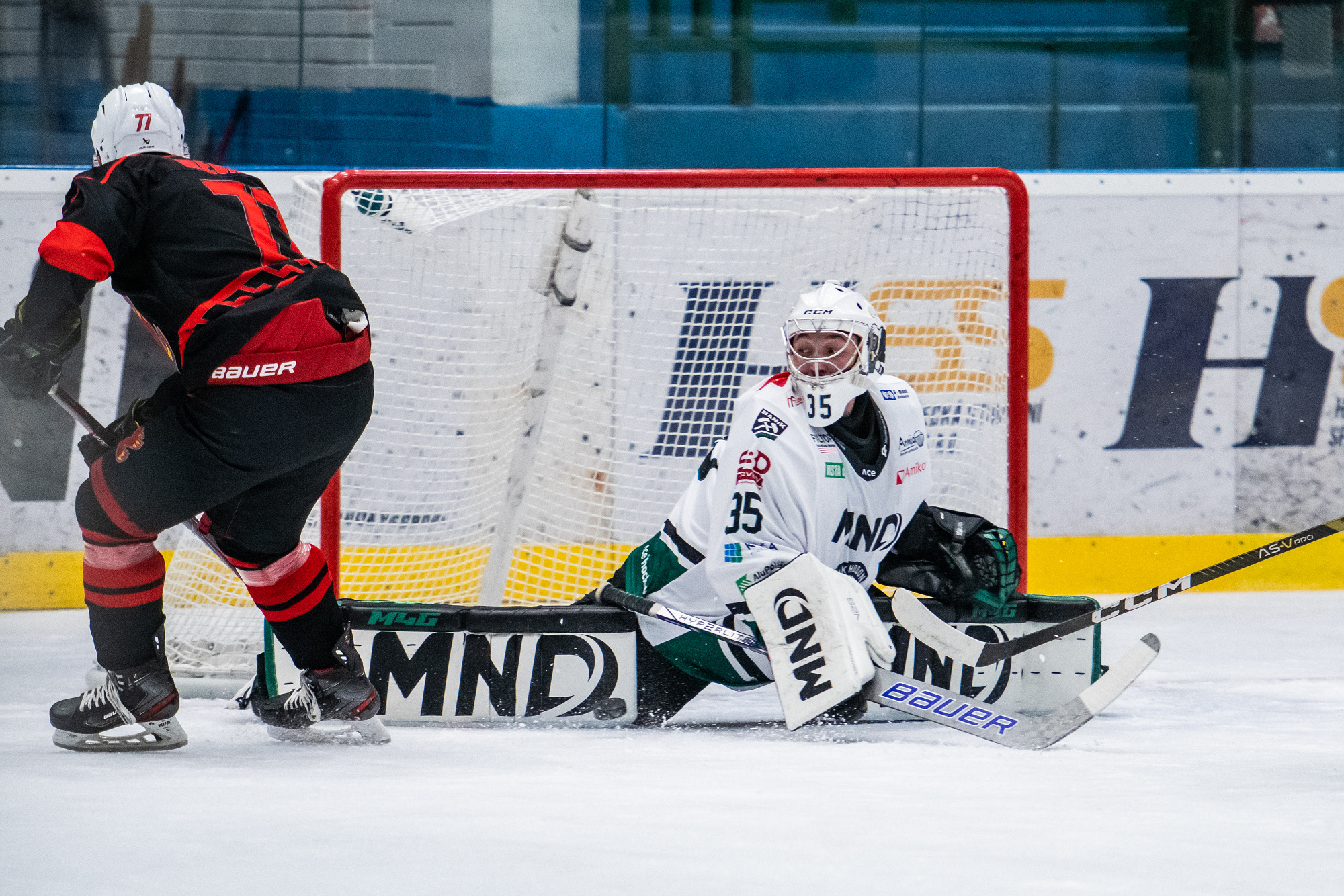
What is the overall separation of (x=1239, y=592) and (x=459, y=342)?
8.54ft

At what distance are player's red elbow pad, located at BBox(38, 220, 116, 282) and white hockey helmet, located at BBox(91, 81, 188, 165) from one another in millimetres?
227

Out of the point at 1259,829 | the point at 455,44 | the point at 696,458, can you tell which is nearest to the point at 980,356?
the point at 696,458

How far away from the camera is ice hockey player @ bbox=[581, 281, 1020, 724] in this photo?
273 cm

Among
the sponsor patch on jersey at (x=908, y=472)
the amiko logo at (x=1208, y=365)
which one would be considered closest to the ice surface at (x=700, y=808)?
the sponsor patch on jersey at (x=908, y=472)

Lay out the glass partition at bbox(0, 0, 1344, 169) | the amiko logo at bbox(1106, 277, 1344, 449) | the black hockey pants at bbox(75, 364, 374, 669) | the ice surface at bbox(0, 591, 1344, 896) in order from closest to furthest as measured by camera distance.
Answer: the ice surface at bbox(0, 591, 1344, 896) < the black hockey pants at bbox(75, 364, 374, 669) < the amiko logo at bbox(1106, 277, 1344, 449) < the glass partition at bbox(0, 0, 1344, 169)

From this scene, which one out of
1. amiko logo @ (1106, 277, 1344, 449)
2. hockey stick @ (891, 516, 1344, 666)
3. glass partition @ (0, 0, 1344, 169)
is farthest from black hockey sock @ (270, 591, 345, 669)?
amiko logo @ (1106, 277, 1344, 449)

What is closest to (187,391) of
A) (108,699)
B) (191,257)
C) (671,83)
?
(191,257)

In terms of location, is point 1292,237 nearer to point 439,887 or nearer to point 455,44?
point 455,44

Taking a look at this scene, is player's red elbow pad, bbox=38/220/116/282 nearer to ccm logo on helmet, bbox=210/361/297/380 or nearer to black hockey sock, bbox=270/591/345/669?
ccm logo on helmet, bbox=210/361/297/380

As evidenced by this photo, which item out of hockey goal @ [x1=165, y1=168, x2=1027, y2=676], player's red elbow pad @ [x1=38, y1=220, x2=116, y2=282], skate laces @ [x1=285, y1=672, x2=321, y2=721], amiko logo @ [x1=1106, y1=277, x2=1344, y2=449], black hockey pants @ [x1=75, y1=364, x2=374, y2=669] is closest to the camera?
player's red elbow pad @ [x1=38, y1=220, x2=116, y2=282]

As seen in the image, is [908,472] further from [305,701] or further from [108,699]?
[108,699]

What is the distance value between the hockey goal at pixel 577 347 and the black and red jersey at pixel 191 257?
0.75 meters

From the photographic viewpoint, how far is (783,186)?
3.38 metres

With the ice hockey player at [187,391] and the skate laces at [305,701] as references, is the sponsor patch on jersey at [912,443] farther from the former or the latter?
the skate laces at [305,701]
